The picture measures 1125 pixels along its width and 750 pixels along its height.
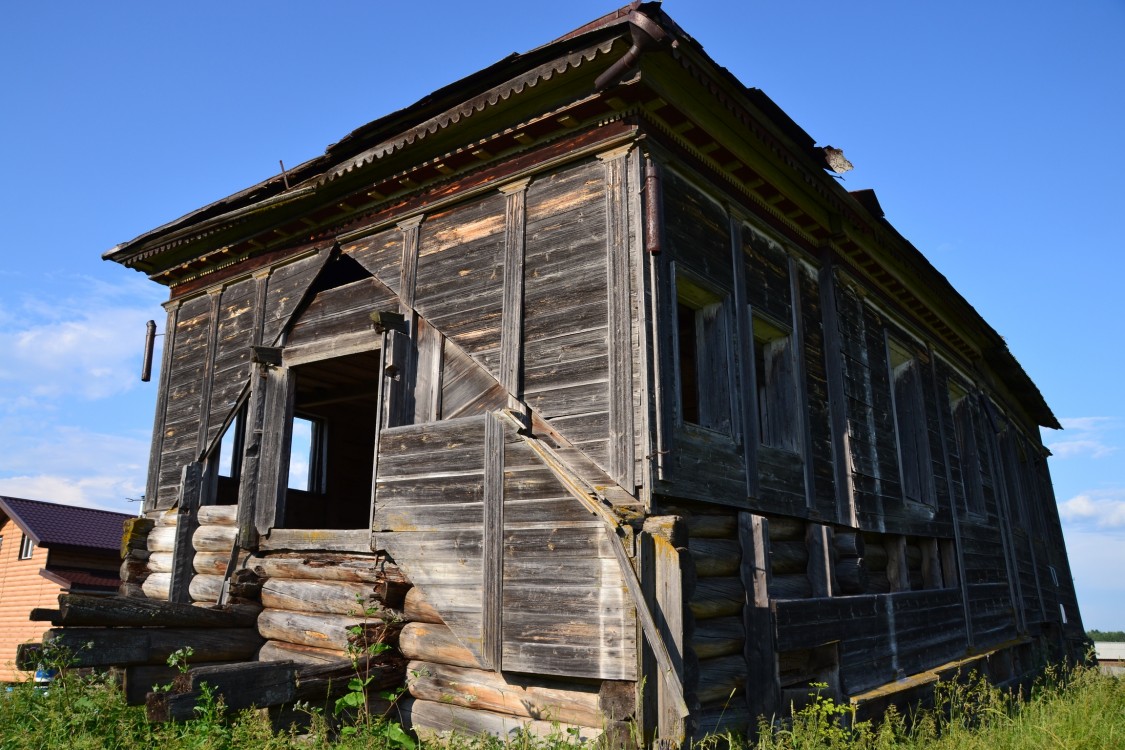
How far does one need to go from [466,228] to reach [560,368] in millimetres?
2043

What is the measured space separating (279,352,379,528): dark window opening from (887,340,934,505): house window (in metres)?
7.24

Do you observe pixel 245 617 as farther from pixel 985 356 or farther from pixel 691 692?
pixel 985 356

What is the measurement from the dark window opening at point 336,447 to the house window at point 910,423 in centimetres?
724

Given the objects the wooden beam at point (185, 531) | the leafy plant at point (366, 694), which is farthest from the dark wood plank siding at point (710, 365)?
the wooden beam at point (185, 531)

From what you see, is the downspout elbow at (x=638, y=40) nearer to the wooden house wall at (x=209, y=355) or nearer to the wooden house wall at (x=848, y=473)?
the wooden house wall at (x=848, y=473)

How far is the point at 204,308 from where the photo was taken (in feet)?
34.9

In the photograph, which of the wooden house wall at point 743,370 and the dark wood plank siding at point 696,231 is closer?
the wooden house wall at point 743,370

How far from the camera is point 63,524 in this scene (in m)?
23.0

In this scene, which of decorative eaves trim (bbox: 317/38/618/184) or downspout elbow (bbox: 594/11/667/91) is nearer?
downspout elbow (bbox: 594/11/667/91)

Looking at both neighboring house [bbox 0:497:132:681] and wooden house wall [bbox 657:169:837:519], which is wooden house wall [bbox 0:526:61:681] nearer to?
neighboring house [bbox 0:497:132:681]

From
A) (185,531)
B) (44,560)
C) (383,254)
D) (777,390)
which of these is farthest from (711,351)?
(44,560)

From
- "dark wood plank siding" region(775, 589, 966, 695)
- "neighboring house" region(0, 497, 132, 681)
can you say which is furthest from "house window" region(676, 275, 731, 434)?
"neighboring house" region(0, 497, 132, 681)

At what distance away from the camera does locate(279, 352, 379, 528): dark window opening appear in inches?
460

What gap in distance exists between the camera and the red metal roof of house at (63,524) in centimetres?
2186
